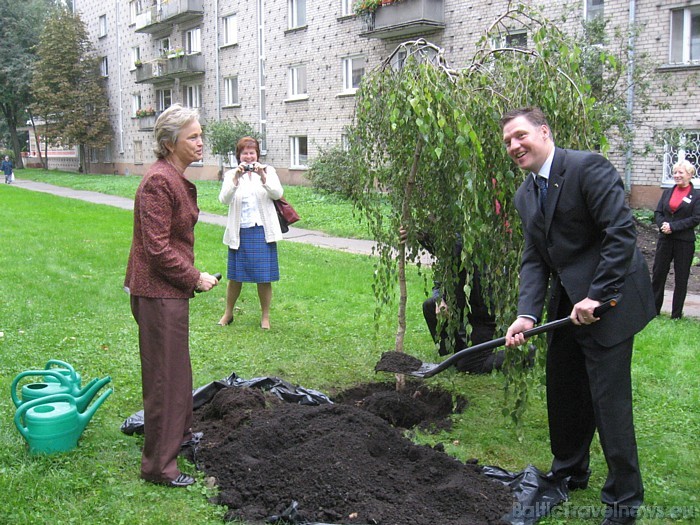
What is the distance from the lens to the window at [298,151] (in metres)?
27.9

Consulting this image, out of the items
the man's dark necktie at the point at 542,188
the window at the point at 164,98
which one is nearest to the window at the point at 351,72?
the window at the point at 164,98

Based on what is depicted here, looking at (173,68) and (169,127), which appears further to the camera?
(173,68)

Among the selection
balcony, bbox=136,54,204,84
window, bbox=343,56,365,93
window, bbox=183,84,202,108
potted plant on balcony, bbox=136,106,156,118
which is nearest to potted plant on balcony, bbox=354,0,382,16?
window, bbox=343,56,365,93

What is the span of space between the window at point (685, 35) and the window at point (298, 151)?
1496 centimetres

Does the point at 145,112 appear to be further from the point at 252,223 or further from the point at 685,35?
the point at 252,223

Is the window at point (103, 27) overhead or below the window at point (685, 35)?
overhead

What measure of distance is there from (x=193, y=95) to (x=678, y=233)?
102 ft

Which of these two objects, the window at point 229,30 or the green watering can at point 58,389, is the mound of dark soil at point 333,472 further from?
the window at point 229,30

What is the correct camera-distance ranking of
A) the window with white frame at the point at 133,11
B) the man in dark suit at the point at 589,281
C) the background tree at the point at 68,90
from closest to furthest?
1. the man in dark suit at the point at 589,281
2. the window with white frame at the point at 133,11
3. the background tree at the point at 68,90

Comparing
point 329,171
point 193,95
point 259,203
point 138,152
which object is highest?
point 193,95

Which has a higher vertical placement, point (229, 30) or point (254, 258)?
point (229, 30)

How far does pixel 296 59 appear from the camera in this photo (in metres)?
27.5

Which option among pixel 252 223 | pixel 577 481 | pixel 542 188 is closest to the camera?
pixel 542 188

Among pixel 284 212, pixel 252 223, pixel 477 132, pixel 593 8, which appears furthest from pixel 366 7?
pixel 477 132
